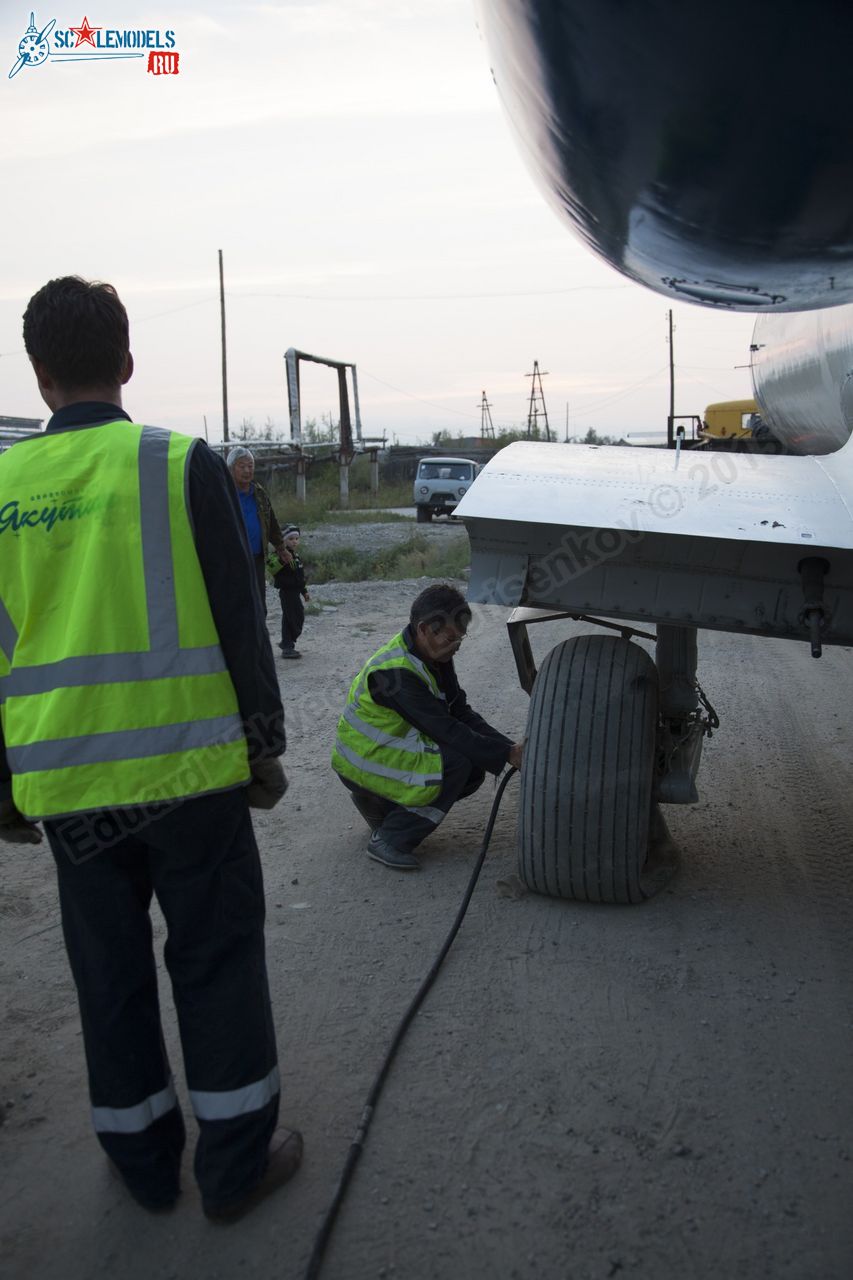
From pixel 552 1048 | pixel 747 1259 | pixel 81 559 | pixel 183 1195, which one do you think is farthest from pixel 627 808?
pixel 81 559

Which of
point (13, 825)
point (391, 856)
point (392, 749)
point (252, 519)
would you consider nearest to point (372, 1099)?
point (13, 825)

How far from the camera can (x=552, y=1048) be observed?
2.69 metres

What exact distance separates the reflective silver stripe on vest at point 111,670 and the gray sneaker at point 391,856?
2064mm

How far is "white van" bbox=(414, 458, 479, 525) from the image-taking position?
82.3 ft

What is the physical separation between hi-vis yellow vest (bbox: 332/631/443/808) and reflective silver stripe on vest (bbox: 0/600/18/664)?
6.49 ft

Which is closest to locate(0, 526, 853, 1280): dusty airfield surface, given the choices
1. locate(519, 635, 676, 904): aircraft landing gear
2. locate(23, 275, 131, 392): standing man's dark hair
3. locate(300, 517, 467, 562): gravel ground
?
locate(519, 635, 676, 904): aircraft landing gear

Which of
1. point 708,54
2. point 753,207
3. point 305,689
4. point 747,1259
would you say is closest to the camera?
point 708,54

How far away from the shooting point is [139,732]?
197cm

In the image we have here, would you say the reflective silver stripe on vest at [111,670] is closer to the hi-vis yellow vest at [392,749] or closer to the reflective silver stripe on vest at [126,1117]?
the reflective silver stripe on vest at [126,1117]

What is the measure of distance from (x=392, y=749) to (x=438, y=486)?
70.8 ft

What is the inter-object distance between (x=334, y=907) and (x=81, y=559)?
78.2 inches

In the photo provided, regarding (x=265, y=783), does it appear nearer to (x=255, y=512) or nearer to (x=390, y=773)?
(x=390, y=773)

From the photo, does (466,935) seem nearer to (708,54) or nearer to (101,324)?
(101,324)

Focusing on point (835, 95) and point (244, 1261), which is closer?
point (835, 95)
